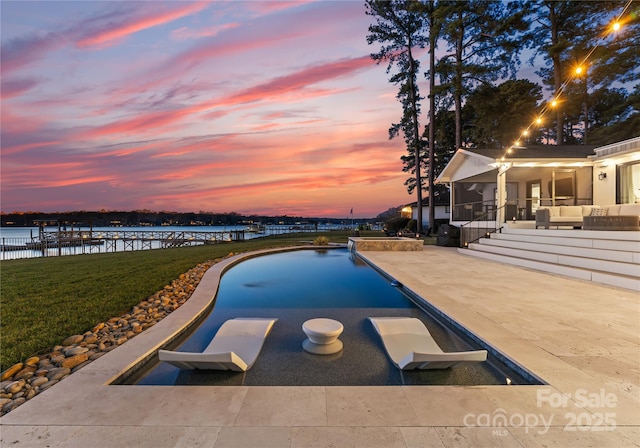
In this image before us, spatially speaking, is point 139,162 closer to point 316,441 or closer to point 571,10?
point 316,441

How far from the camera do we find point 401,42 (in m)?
20.9

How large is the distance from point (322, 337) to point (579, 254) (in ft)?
25.1

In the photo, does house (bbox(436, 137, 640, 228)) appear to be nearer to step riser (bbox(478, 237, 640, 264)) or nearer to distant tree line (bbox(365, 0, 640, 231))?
step riser (bbox(478, 237, 640, 264))

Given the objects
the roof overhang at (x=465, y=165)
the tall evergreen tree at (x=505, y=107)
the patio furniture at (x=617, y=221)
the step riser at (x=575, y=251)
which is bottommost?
the step riser at (x=575, y=251)

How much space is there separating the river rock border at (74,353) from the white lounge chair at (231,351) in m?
0.93

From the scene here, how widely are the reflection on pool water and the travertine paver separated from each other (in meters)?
0.37

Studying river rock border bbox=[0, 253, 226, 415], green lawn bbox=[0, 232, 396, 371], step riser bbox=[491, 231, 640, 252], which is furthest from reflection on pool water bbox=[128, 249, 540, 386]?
step riser bbox=[491, 231, 640, 252]

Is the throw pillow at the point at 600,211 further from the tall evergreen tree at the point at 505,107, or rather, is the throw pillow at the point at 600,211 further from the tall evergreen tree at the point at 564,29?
the tall evergreen tree at the point at 505,107

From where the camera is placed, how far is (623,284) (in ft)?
18.7

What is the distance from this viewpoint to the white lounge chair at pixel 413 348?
2793mm

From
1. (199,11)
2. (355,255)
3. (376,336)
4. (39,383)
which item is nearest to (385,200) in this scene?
(355,255)

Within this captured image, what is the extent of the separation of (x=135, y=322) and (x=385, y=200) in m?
32.2

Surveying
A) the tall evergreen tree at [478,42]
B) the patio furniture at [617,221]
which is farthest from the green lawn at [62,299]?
the tall evergreen tree at [478,42]

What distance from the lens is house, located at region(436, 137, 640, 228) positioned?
34.5ft
